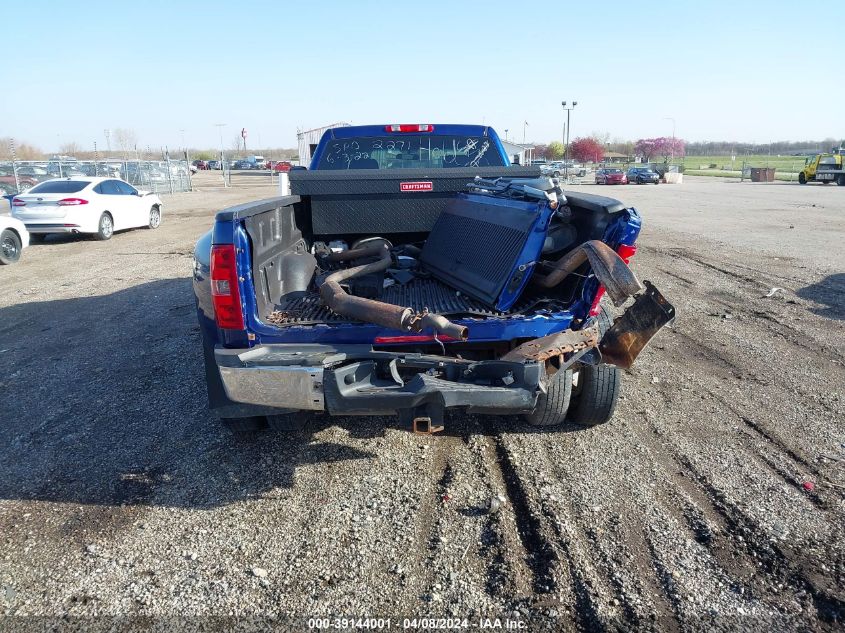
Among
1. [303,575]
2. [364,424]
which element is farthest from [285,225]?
[303,575]

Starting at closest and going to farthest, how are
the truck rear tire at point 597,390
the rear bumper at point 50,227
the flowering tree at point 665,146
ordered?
the truck rear tire at point 597,390 → the rear bumper at point 50,227 → the flowering tree at point 665,146

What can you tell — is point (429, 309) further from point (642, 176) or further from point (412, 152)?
point (642, 176)

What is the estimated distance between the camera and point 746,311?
23.7 ft

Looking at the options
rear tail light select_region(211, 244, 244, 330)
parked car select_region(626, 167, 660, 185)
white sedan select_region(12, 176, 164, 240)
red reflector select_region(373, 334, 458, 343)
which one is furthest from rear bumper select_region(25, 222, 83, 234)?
parked car select_region(626, 167, 660, 185)

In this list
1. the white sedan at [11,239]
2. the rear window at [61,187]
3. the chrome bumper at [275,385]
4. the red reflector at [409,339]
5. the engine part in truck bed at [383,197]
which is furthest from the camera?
the rear window at [61,187]

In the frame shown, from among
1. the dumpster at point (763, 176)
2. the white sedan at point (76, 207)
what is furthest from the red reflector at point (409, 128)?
the dumpster at point (763, 176)

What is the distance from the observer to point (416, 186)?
480 cm

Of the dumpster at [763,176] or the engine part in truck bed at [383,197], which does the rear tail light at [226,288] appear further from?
Result: the dumpster at [763,176]

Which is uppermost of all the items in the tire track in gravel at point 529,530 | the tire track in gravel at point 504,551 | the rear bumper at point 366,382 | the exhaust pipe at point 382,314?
the exhaust pipe at point 382,314

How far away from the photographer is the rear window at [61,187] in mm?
14000

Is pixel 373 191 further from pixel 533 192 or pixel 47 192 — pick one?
pixel 47 192

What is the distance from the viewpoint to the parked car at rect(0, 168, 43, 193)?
72.0 ft

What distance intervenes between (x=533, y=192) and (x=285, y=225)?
176 cm

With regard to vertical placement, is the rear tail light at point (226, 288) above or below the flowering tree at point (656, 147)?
below
